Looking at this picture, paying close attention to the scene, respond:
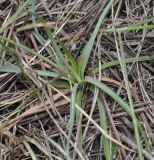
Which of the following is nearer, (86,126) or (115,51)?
(86,126)

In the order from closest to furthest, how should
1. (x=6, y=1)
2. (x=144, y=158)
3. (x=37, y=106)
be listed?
1. (x=144, y=158)
2. (x=37, y=106)
3. (x=6, y=1)

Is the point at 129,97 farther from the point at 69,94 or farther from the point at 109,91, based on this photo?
the point at 69,94

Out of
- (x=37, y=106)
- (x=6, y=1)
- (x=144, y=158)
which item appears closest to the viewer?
(x=144, y=158)

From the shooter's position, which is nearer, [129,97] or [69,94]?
[129,97]

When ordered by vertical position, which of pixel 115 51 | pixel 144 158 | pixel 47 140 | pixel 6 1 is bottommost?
pixel 144 158

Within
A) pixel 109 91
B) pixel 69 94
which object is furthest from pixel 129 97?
pixel 69 94

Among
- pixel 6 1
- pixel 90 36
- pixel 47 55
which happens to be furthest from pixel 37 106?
pixel 6 1

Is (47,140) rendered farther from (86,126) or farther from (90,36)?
(90,36)

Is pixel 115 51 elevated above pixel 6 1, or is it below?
below
